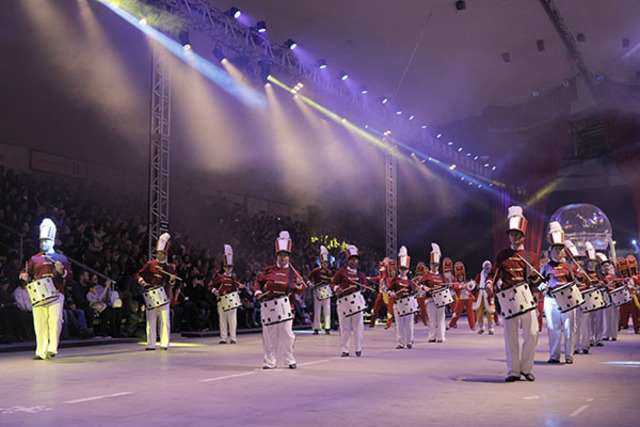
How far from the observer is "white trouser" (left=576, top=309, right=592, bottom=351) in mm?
13805

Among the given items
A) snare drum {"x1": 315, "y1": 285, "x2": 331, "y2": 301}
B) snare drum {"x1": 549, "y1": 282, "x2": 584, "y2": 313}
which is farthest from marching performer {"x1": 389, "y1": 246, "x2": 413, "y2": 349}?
snare drum {"x1": 315, "y1": 285, "x2": 331, "y2": 301}

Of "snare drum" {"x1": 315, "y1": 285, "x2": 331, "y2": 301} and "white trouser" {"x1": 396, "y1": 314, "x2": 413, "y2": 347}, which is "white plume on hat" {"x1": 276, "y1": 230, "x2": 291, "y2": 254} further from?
"snare drum" {"x1": 315, "y1": 285, "x2": 331, "y2": 301}

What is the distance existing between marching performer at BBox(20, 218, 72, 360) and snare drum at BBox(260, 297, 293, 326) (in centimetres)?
420

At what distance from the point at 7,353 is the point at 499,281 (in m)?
9.55

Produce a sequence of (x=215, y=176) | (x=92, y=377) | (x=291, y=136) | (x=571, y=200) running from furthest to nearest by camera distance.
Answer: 1. (x=571, y=200)
2. (x=291, y=136)
3. (x=215, y=176)
4. (x=92, y=377)

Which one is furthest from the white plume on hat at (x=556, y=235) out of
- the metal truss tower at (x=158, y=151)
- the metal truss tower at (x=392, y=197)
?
the metal truss tower at (x=392, y=197)

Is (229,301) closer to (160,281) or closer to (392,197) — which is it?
(160,281)

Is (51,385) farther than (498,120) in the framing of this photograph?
No

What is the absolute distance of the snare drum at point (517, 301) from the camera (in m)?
9.45

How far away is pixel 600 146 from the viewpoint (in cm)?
3825

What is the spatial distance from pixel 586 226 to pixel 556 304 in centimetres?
2207

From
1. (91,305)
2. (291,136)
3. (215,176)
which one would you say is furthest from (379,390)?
(291,136)

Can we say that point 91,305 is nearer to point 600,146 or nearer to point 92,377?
point 92,377

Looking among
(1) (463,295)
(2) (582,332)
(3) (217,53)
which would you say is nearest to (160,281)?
(3) (217,53)
